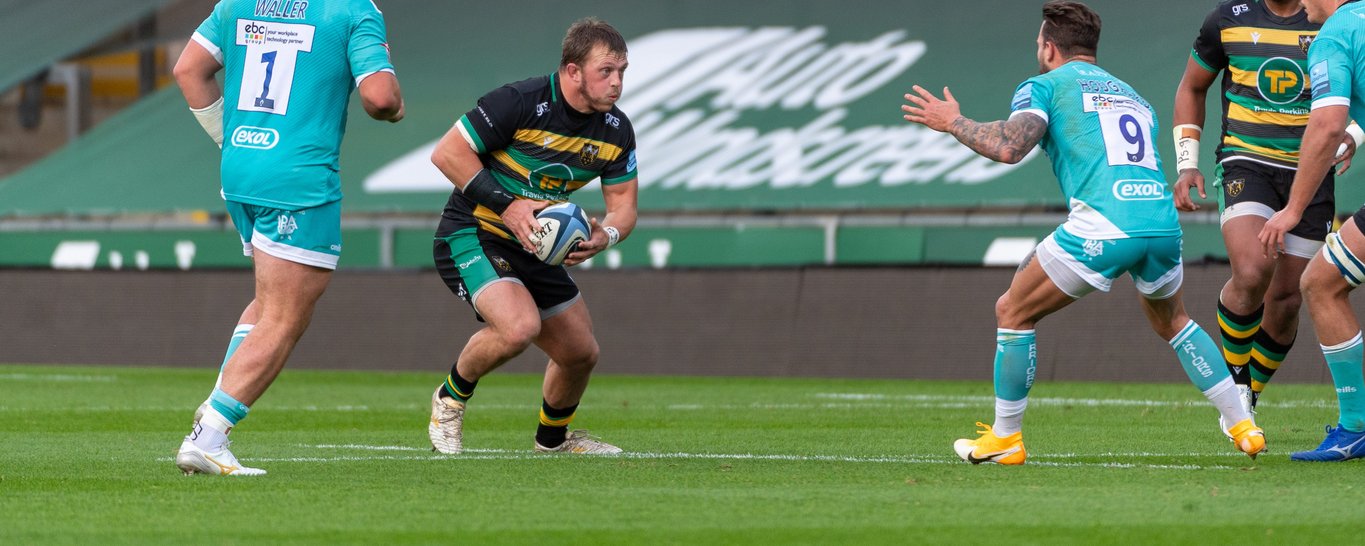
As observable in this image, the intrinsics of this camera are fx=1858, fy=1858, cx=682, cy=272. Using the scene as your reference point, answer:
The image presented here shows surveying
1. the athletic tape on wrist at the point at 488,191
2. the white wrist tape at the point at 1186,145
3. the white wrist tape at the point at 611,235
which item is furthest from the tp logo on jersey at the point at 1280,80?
the athletic tape on wrist at the point at 488,191

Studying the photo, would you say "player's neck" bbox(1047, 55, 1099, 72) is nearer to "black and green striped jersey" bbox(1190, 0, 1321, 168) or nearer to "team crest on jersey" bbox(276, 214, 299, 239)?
"black and green striped jersey" bbox(1190, 0, 1321, 168)

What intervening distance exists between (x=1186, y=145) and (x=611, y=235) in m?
2.98

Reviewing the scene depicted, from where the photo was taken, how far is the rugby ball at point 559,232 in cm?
742

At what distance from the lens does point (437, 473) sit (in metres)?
6.58

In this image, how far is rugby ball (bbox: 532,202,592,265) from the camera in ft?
24.3

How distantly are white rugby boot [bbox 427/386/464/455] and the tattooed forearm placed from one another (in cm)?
249

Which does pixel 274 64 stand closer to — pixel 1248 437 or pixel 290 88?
pixel 290 88

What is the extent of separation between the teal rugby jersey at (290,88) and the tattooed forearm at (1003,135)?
2.07m

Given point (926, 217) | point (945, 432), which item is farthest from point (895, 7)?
point (945, 432)

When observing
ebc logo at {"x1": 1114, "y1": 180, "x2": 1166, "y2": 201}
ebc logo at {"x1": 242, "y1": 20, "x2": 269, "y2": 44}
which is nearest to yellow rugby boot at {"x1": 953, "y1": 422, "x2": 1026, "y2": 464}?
ebc logo at {"x1": 1114, "y1": 180, "x2": 1166, "y2": 201}

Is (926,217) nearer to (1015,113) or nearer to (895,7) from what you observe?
(895,7)

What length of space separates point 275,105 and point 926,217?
491 inches

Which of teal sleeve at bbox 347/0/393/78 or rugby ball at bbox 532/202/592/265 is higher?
teal sleeve at bbox 347/0/393/78

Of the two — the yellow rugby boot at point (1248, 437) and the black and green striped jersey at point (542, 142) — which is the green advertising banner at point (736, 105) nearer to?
the black and green striped jersey at point (542, 142)
